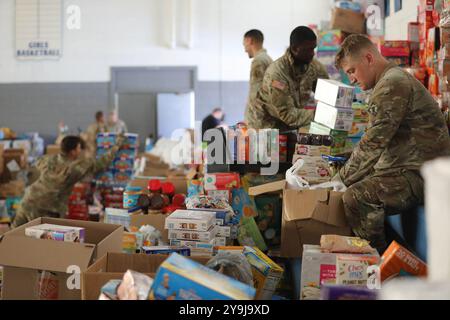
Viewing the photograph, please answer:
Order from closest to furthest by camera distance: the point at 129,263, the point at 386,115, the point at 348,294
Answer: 1. the point at 348,294
2. the point at 129,263
3. the point at 386,115

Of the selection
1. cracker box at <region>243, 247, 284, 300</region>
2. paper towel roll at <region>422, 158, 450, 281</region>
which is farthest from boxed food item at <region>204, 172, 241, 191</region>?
paper towel roll at <region>422, 158, 450, 281</region>

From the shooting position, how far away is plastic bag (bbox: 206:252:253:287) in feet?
7.82

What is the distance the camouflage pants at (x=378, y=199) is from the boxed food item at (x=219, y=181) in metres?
0.95

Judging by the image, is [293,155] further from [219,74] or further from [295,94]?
[219,74]

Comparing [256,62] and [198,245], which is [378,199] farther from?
[256,62]

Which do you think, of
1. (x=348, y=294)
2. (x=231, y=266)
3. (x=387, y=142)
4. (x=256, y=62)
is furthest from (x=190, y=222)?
(x=256, y=62)

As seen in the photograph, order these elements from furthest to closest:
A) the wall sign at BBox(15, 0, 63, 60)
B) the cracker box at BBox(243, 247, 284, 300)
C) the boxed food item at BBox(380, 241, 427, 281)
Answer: the wall sign at BBox(15, 0, 63, 60)
the cracker box at BBox(243, 247, 284, 300)
the boxed food item at BBox(380, 241, 427, 281)

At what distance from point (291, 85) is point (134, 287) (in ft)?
10.9

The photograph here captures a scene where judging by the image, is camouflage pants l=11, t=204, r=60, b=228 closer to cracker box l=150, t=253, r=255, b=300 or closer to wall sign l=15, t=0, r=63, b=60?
cracker box l=150, t=253, r=255, b=300

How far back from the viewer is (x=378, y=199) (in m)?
3.67

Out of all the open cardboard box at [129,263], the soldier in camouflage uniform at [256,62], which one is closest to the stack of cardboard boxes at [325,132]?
the soldier in camouflage uniform at [256,62]

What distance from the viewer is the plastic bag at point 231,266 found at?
2.38 m

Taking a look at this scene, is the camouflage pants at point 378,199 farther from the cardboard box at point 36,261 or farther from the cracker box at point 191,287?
the cracker box at point 191,287

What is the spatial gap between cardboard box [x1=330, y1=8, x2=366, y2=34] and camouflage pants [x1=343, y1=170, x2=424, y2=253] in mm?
3384
